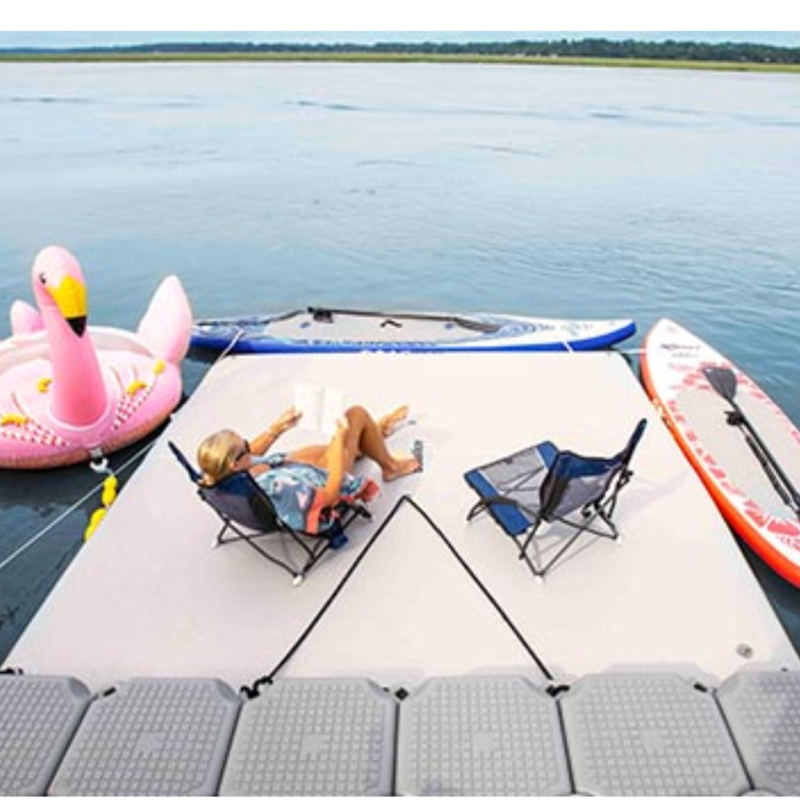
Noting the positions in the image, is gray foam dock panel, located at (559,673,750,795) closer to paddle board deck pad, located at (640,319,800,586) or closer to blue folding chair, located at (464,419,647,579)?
blue folding chair, located at (464,419,647,579)

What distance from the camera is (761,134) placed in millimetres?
32500

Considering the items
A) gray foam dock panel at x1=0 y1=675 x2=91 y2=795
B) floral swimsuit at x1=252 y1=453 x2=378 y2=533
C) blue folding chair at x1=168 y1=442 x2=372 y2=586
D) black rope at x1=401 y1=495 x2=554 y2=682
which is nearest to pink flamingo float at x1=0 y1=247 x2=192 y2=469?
blue folding chair at x1=168 y1=442 x2=372 y2=586

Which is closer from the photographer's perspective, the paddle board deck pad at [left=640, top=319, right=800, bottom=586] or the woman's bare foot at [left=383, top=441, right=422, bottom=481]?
the woman's bare foot at [left=383, top=441, right=422, bottom=481]

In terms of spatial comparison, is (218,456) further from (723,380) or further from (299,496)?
(723,380)

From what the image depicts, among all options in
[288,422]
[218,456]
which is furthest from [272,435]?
[218,456]

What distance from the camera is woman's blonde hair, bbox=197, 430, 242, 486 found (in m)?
4.14

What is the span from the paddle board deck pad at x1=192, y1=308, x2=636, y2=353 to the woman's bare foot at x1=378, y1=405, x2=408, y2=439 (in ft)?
9.84

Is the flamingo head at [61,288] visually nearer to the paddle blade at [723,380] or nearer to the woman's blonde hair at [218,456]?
the woman's blonde hair at [218,456]

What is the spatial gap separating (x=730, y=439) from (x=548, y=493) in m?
3.87

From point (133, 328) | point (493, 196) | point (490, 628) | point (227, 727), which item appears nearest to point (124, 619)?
point (227, 727)

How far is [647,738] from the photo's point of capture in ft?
10.3

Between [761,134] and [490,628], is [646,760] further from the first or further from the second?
[761,134]

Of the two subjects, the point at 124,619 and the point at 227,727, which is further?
the point at 124,619

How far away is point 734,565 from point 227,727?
11.1 feet
